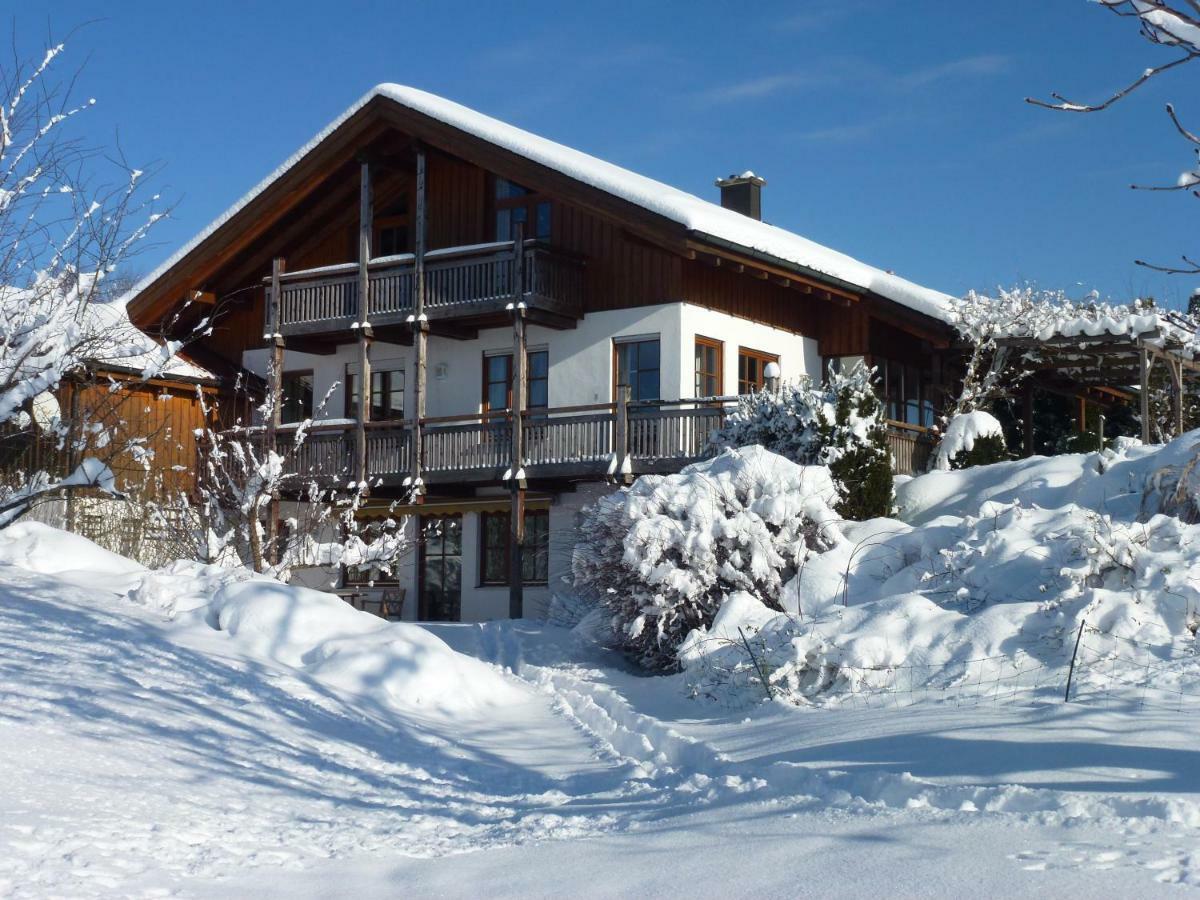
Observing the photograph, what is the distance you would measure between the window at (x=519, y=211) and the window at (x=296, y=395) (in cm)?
541

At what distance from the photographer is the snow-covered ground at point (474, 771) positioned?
5836 millimetres

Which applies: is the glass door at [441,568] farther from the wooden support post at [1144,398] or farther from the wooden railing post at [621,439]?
the wooden support post at [1144,398]

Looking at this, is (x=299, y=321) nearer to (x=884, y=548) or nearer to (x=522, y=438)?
(x=522, y=438)

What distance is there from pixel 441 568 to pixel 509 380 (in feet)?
12.6

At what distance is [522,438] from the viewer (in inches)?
898

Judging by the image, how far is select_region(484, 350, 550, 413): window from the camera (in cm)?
2452

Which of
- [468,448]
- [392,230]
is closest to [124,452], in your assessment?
[468,448]

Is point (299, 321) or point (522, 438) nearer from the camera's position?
point (522, 438)

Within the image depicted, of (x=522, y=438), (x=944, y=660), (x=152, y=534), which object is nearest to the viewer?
(x=944, y=660)

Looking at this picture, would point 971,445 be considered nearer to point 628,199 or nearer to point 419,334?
point 628,199

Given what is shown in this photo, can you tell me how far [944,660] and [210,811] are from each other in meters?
5.69

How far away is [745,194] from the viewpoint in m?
31.1

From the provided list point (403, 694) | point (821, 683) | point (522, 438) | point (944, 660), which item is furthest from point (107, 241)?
point (522, 438)

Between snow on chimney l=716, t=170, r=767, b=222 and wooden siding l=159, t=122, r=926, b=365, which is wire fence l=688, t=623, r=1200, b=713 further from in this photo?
snow on chimney l=716, t=170, r=767, b=222
